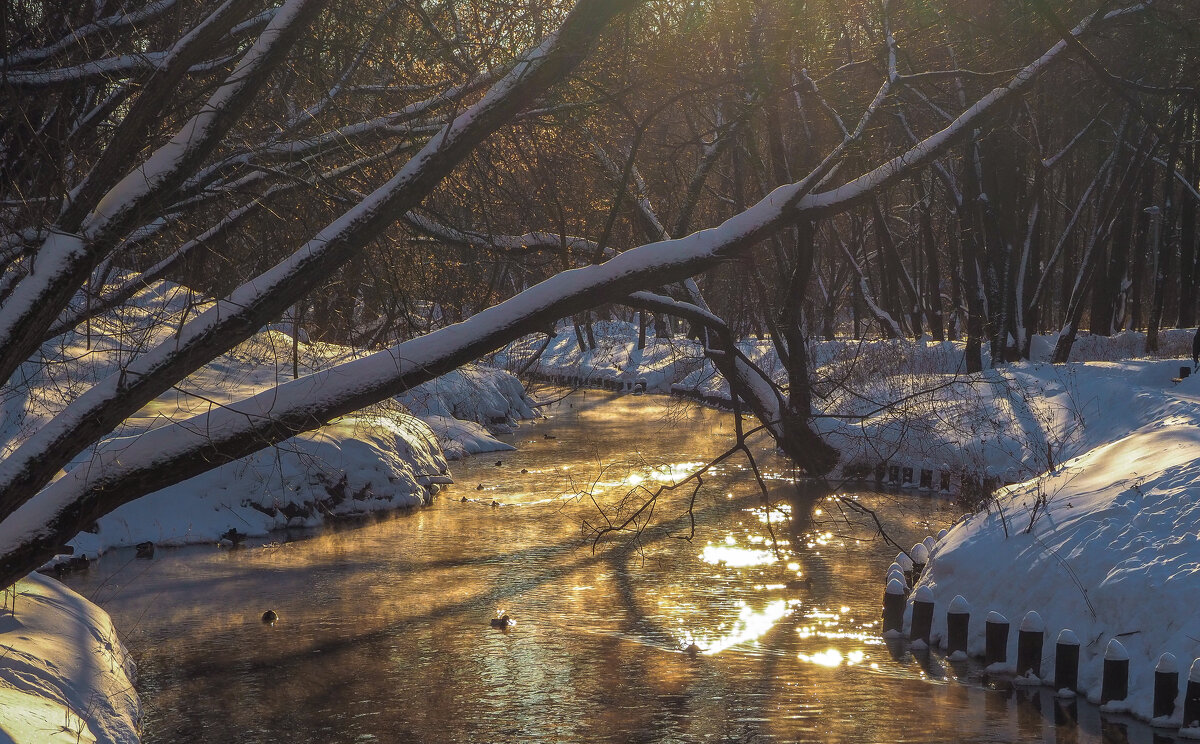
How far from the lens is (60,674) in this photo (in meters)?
7.46

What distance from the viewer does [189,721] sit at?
9242 millimetres

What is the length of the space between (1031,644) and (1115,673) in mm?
1082

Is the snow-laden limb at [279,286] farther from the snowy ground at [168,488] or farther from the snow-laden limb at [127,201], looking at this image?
the snowy ground at [168,488]

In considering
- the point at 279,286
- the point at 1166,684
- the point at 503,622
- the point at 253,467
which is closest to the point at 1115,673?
the point at 1166,684

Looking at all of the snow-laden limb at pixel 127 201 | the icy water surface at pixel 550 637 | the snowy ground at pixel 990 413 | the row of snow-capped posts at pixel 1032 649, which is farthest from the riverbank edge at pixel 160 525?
the row of snow-capped posts at pixel 1032 649

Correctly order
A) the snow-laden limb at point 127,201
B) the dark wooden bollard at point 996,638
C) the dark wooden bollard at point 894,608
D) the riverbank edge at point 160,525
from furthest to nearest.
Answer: the dark wooden bollard at point 894,608 < the dark wooden bollard at point 996,638 < the riverbank edge at point 160,525 < the snow-laden limb at point 127,201

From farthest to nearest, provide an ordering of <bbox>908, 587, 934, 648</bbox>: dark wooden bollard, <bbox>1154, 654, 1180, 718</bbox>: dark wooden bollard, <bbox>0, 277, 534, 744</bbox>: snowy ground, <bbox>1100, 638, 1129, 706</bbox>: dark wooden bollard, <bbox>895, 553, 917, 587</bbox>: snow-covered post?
<bbox>895, 553, 917, 587</bbox>: snow-covered post, <bbox>908, 587, 934, 648</bbox>: dark wooden bollard, <bbox>1100, 638, 1129, 706</bbox>: dark wooden bollard, <bbox>1154, 654, 1180, 718</bbox>: dark wooden bollard, <bbox>0, 277, 534, 744</bbox>: snowy ground

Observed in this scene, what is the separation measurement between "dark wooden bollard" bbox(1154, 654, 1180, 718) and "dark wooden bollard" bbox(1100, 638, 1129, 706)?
33 cm

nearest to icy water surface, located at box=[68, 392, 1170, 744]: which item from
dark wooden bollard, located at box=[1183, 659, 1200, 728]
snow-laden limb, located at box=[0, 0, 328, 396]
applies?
dark wooden bollard, located at box=[1183, 659, 1200, 728]

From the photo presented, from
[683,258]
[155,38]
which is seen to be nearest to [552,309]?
[683,258]

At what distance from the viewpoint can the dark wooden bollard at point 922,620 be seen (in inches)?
441

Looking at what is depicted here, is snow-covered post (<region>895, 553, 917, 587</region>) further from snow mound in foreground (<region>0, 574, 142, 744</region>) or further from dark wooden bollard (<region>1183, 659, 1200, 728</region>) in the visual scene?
snow mound in foreground (<region>0, 574, 142, 744</region>)

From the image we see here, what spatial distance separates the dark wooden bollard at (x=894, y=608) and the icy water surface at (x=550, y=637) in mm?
197

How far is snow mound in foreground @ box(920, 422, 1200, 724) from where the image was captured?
352 inches
